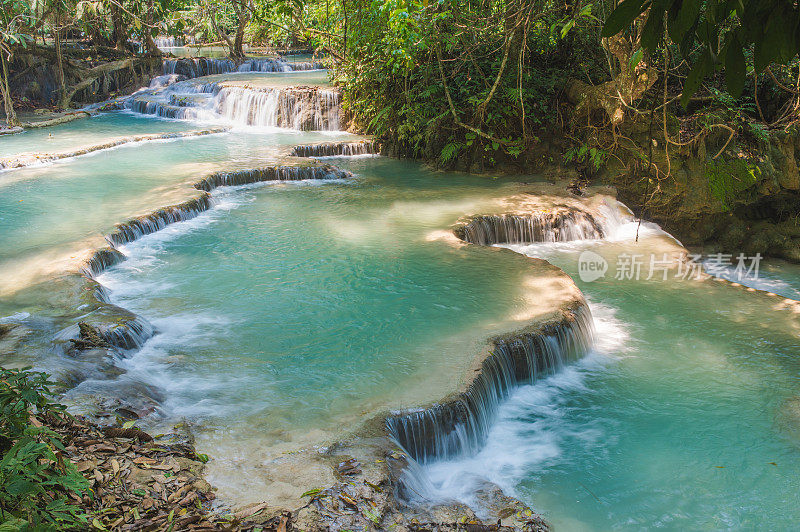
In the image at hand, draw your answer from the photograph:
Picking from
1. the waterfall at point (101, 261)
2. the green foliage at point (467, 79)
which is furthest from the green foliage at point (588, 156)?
the waterfall at point (101, 261)

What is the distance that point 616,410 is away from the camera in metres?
5.50

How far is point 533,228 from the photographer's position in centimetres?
923

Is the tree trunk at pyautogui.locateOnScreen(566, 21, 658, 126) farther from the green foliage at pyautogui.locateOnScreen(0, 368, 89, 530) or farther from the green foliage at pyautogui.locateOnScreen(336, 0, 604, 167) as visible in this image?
the green foliage at pyautogui.locateOnScreen(0, 368, 89, 530)

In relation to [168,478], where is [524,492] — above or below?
below

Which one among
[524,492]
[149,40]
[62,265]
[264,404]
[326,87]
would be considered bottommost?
[524,492]

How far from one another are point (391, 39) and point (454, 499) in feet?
29.6

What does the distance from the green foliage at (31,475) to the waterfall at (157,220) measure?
524 centimetres

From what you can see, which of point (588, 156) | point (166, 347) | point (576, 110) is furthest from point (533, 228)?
point (166, 347)

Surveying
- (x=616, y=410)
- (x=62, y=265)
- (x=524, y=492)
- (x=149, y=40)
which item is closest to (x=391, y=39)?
(x=62, y=265)

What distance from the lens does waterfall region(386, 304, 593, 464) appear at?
4609 millimetres

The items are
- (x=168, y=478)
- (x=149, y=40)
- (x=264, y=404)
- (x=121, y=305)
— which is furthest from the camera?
(x=149, y=40)

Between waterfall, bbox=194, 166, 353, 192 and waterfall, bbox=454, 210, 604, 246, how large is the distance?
3521 millimetres

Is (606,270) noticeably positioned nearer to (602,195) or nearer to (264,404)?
(602,195)

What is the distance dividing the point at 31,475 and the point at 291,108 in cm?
1373
